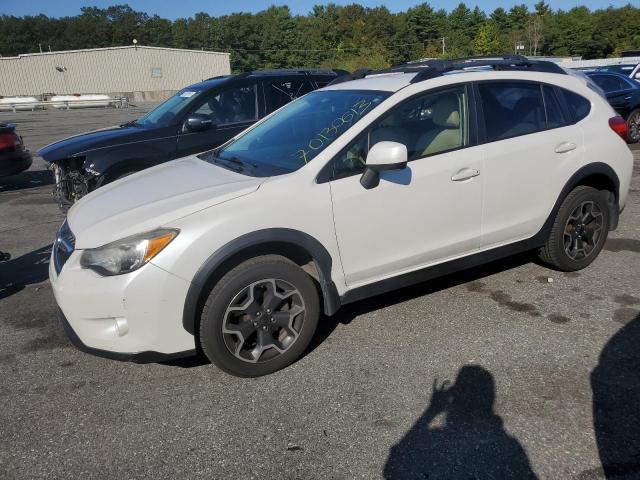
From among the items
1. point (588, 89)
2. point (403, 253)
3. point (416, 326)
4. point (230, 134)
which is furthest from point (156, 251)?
point (230, 134)

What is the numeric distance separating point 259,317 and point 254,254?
377mm

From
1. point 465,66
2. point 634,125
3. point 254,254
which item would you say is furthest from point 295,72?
point 634,125

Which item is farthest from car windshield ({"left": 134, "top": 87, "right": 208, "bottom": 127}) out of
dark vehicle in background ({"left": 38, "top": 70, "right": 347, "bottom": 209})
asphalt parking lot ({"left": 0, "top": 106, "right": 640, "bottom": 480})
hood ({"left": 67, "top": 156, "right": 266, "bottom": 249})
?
asphalt parking lot ({"left": 0, "top": 106, "right": 640, "bottom": 480})

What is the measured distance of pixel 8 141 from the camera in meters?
9.45

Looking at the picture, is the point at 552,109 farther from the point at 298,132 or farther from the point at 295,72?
the point at 295,72

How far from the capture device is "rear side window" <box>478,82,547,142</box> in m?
4.16

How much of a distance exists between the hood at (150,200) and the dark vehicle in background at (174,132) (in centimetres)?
258

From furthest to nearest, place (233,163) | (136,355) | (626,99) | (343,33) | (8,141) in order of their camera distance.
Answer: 1. (343,33)
2. (626,99)
3. (8,141)
4. (233,163)
5. (136,355)

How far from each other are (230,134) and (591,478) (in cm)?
565

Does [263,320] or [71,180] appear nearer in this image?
[263,320]

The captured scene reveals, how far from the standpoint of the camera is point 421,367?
3.44 meters

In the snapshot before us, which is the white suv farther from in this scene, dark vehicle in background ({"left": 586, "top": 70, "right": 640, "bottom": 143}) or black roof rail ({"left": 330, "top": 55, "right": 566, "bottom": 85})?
dark vehicle in background ({"left": 586, "top": 70, "right": 640, "bottom": 143})

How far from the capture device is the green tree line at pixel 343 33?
92.9 m

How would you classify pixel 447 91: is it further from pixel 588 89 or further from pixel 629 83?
pixel 629 83
